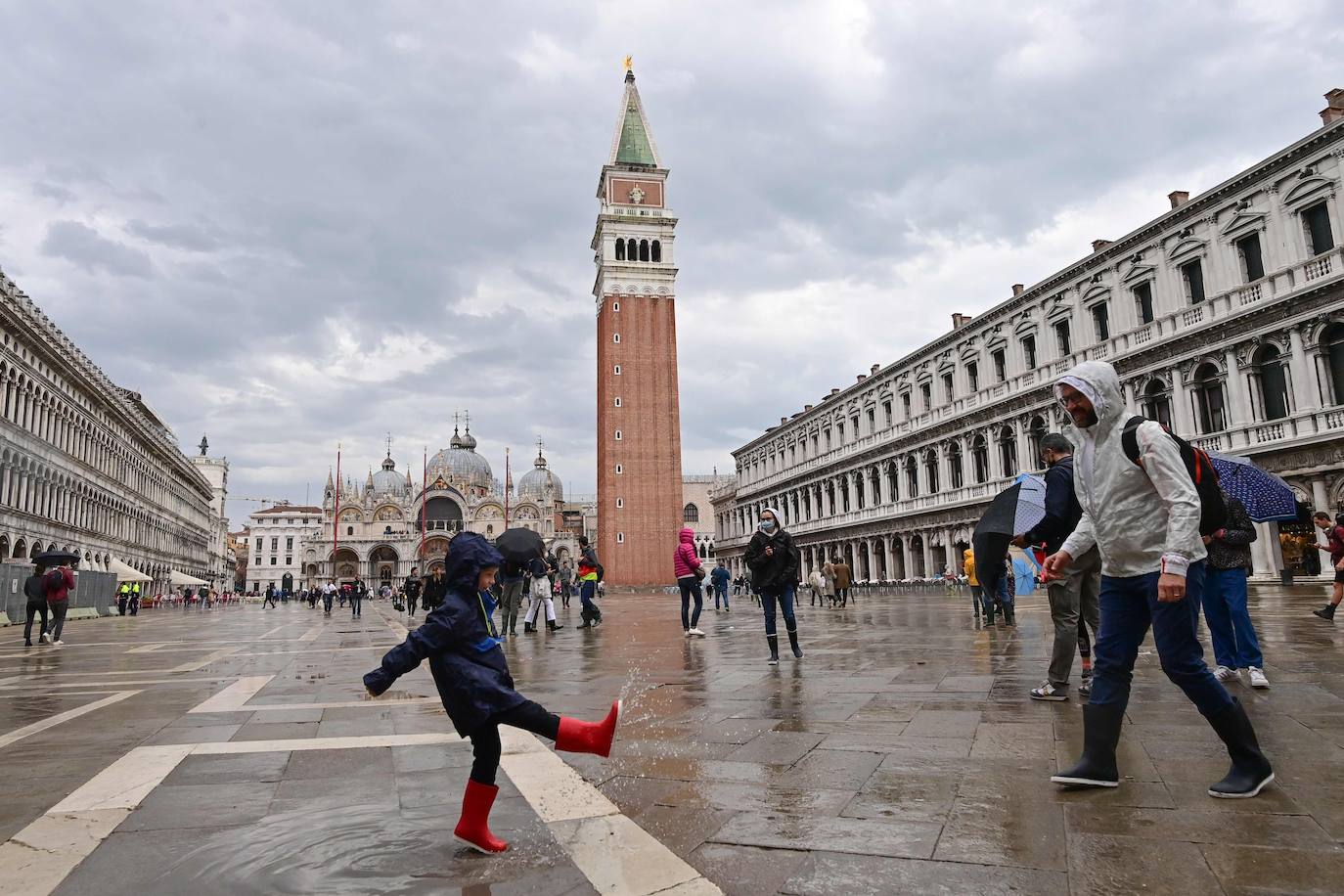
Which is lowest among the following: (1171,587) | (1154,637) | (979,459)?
(1154,637)

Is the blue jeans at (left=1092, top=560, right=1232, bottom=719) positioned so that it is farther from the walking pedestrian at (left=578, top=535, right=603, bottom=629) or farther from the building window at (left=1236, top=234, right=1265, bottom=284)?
the building window at (left=1236, top=234, right=1265, bottom=284)

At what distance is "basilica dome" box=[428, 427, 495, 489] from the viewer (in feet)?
341

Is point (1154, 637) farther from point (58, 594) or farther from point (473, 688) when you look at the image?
point (58, 594)

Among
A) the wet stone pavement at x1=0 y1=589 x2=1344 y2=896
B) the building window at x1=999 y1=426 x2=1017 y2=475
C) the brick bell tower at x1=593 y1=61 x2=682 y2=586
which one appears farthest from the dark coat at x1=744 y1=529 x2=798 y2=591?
the brick bell tower at x1=593 y1=61 x2=682 y2=586

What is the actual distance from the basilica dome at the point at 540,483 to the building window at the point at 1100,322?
78.5 metres

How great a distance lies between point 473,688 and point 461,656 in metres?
0.14

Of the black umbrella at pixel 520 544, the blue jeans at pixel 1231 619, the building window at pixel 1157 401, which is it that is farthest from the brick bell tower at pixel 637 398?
the black umbrella at pixel 520 544

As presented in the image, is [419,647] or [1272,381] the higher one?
[1272,381]

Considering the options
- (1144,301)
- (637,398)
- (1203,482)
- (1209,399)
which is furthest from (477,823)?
(637,398)

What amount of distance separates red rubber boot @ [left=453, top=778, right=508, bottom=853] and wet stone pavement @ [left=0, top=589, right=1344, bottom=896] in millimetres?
76

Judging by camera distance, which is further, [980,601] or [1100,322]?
[1100,322]

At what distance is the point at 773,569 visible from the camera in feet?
29.3

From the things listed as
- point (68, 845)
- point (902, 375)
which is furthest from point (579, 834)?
point (902, 375)

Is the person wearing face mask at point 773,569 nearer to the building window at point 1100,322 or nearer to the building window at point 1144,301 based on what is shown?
the building window at point 1144,301
